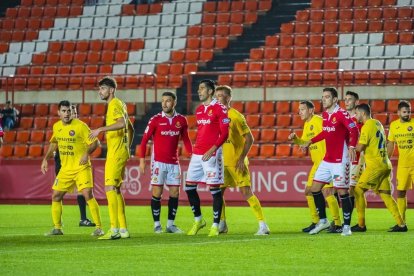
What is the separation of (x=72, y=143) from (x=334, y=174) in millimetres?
3834

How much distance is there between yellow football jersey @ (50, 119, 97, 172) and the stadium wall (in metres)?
9.57

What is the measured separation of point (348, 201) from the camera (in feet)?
48.9

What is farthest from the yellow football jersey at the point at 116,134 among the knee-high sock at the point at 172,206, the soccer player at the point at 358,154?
the soccer player at the point at 358,154

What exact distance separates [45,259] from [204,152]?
4.05 meters

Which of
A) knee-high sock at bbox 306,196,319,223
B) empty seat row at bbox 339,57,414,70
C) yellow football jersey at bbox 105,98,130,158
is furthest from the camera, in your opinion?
empty seat row at bbox 339,57,414,70

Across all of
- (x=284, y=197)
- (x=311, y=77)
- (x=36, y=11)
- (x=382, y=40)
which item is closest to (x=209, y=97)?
(x=284, y=197)

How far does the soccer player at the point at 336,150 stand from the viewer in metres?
15.0

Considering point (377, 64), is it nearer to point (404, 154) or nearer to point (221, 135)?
point (404, 154)

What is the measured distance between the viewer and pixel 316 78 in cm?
2784

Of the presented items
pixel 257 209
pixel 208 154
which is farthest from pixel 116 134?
pixel 257 209

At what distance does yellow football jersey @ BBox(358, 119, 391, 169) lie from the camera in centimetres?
1596

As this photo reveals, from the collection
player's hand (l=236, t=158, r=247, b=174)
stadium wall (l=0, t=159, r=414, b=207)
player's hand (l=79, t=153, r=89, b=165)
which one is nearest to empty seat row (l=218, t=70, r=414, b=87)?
stadium wall (l=0, t=159, r=414, b=207)

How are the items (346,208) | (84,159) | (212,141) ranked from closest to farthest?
(346,208) → (212,141) → (84,159)

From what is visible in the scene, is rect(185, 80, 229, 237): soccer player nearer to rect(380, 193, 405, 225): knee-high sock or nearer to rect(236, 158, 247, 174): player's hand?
rect(236, 158, 247, 174): player's hand
